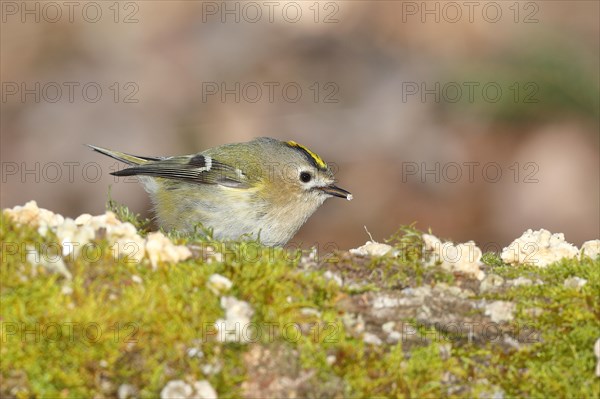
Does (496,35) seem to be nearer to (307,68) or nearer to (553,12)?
(553,12)

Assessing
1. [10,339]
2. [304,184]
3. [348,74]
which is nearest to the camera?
[10,339]

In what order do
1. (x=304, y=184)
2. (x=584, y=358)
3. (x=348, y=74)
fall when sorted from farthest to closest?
(x=348, y=74), (x=304, y=184), (x=584, y=358)

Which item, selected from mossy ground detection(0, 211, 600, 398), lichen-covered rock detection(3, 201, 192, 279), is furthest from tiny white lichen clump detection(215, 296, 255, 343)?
lichen-covered rock detection(3, 201, 192, 279)

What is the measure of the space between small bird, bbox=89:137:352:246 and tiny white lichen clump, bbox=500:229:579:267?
1.79 m

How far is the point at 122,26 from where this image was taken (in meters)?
9.58

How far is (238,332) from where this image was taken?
2154mm

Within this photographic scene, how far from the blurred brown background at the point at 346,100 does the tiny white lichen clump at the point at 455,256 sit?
502 centimetres

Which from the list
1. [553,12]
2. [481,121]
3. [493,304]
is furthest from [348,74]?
[493,304]

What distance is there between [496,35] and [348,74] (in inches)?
78.3

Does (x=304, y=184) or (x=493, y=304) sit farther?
(x=304, y=184)

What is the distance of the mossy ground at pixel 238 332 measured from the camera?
6.81ft

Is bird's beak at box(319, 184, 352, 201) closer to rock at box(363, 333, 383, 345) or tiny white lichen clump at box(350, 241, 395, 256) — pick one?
tiny white lichen clump at box(350, 241, 395, 256)

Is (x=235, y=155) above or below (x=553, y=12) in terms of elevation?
below

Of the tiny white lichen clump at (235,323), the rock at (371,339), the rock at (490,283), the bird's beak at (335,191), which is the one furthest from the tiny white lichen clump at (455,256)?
the bird's beak at (335,191)
